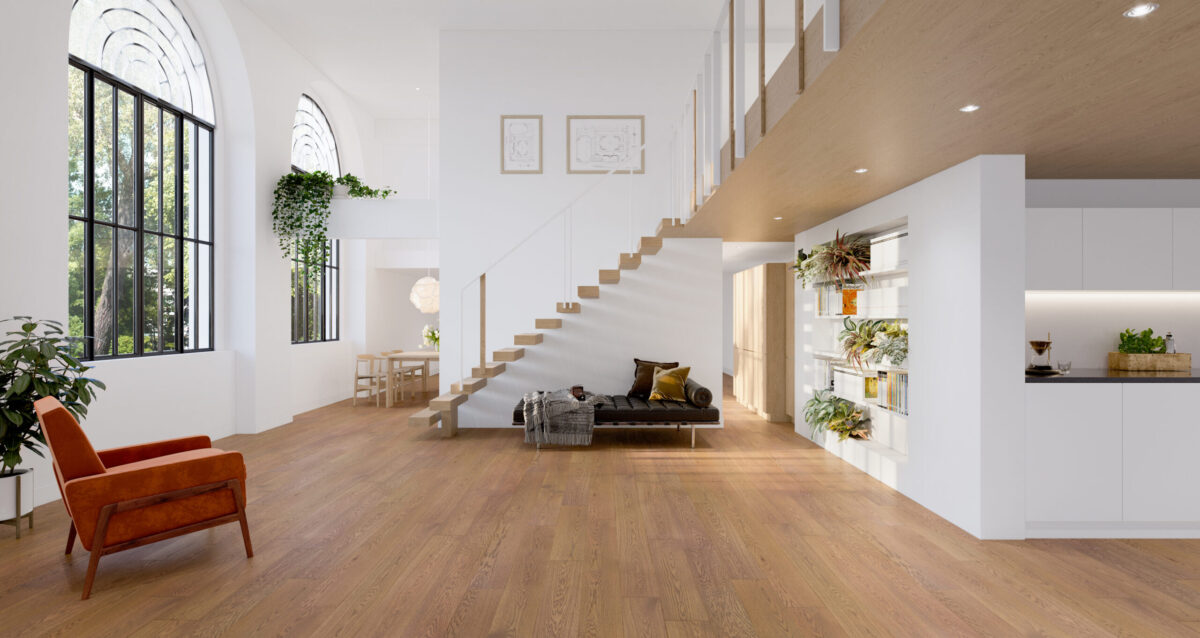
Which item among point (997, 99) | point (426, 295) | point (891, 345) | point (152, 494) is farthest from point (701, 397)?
point (152, 494)

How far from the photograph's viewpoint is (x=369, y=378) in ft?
33.3

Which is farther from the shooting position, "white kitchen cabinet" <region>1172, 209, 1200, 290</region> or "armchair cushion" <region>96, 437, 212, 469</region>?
"white kitchen cabinet" <region>1172, 209, 1200, 290</region>

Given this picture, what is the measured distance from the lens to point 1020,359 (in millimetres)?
3998

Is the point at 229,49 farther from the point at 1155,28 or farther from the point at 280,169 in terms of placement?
the point at 1155,28

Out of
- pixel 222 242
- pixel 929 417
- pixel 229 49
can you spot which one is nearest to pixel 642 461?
pixel 929 417

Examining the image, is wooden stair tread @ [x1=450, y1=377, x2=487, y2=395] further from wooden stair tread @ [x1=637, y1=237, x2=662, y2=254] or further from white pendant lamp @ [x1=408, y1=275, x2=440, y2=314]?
wooden stair tread @ [x1=637, y1=237, x2=662, y2=254]

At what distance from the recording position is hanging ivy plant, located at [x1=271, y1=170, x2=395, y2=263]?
796 cm

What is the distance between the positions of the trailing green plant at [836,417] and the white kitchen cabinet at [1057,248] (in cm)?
216

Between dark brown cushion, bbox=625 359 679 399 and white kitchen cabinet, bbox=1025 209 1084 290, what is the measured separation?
13.1 ft

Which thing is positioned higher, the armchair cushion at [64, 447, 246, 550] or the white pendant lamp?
the white pendant lamp

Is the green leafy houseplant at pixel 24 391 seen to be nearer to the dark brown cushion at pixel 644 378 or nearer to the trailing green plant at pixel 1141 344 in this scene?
the dark brown cushion at pixel 644 378

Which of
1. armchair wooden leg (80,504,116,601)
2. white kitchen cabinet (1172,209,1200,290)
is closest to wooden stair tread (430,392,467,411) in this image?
armchair wooden leg (80,504,116,601)

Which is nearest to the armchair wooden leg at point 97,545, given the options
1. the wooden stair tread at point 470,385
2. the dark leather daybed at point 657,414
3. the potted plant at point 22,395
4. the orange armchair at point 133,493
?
the orange armchair at point 133,493

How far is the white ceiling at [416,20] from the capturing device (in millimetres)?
7555
